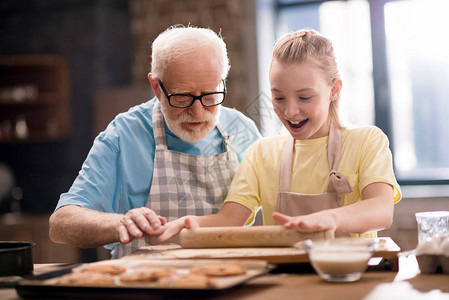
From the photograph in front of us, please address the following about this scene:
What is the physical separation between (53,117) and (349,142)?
393 cm

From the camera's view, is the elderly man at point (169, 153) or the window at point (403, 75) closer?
the elderly man at point (169, 153)

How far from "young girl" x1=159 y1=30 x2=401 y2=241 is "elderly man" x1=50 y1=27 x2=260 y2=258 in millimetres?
216

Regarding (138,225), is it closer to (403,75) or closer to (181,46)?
(181,46)

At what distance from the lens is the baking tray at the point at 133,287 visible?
1092 millimetres

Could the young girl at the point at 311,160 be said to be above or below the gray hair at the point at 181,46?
below

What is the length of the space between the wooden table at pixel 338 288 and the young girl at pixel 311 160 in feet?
1.12

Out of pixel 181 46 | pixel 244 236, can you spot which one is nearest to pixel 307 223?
pixel 244 236

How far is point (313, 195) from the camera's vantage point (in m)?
1.80

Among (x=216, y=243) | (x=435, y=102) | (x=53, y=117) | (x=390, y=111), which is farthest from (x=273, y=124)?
(x=216, y=243)

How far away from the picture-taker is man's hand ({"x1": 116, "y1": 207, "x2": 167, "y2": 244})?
1.58m

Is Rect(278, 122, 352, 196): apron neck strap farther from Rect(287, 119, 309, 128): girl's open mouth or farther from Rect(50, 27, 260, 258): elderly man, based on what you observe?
Rect(50, 27, 260, 258): elderly man

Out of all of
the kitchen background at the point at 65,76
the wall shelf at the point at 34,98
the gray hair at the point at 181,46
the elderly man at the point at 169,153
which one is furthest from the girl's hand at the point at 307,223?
the wall shelf at the point at 34,98

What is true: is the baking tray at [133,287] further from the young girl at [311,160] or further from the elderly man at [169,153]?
the elderly man at [169,153]

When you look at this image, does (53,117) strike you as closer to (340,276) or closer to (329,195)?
(329,195)
